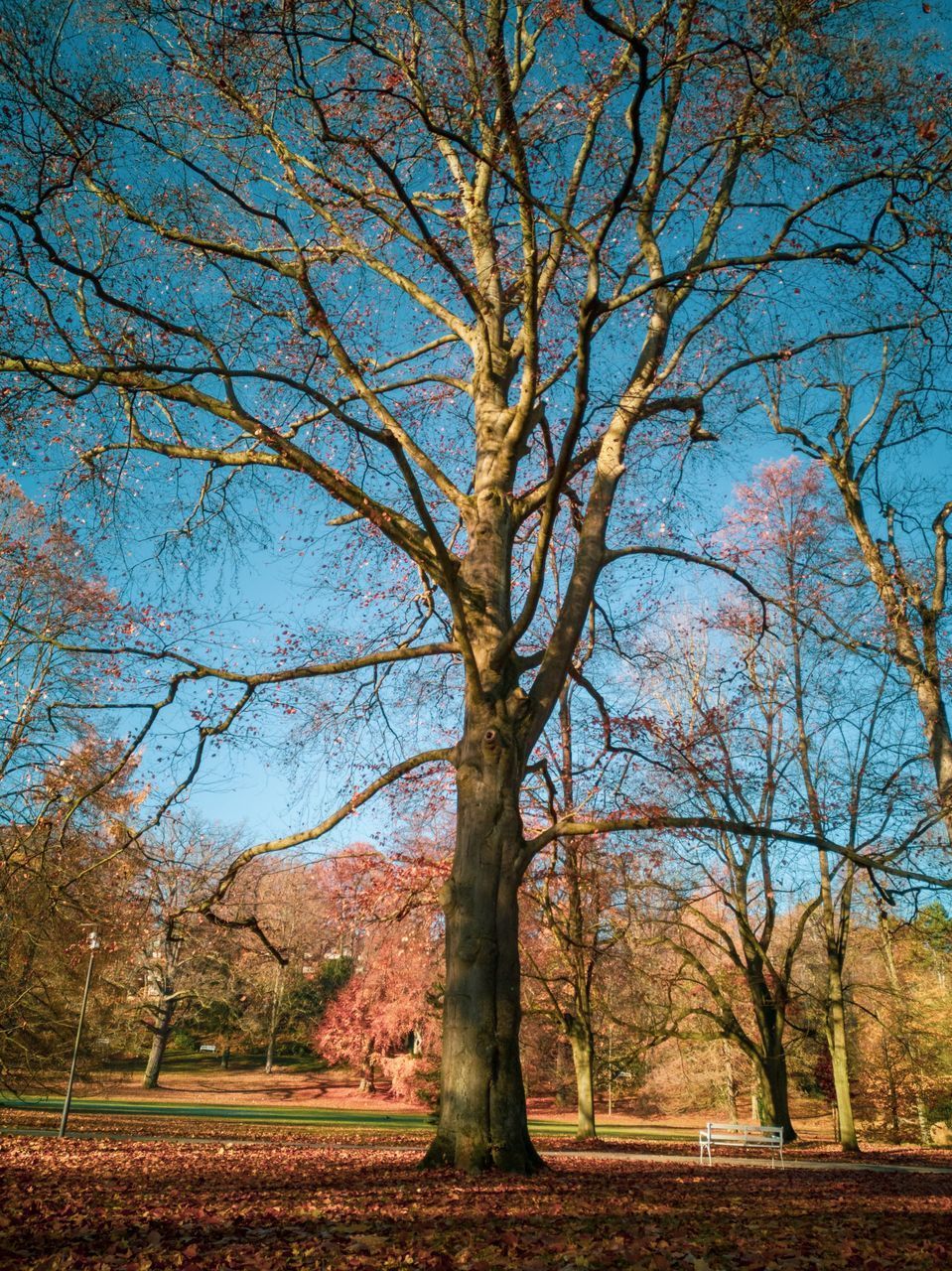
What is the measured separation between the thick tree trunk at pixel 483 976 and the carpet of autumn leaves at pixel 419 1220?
37 centimetres

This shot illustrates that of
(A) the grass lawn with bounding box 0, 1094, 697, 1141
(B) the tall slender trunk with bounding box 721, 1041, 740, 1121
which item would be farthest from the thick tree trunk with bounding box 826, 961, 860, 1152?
(B) the tall slender trunk with bounding box 721, 1041, 740, 1121

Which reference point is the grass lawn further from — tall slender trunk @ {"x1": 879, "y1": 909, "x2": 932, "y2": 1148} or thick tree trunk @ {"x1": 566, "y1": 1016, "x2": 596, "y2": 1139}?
tall slender trunk @ {"x1": 879, "y1": 909, "x2": 932, "y2": 1148}

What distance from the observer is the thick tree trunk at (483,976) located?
611 centimetres

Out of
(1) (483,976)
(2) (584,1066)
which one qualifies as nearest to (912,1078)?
(2) (584,1066)

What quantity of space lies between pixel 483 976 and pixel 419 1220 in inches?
97.8

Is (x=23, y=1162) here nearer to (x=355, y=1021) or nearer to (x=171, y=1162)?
(x=171, y=1162)

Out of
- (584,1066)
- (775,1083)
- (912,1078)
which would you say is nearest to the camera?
(584,1066)

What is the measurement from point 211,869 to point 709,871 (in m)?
12.3

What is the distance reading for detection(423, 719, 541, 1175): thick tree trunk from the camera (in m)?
6.11

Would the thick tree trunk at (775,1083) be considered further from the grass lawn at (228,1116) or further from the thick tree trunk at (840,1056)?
the grass lawn at (228,1116)

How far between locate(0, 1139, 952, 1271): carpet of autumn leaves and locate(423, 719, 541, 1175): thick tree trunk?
370 millimetres

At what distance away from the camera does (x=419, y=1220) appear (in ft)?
13.1

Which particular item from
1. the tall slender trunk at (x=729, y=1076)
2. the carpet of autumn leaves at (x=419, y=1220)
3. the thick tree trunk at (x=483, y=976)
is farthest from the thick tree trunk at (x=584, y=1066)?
the tall slender trunk at (x=729, y=1076)

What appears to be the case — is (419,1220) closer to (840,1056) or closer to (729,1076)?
(840,1056)
